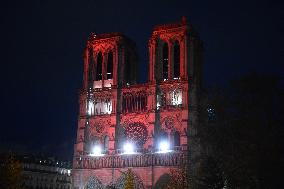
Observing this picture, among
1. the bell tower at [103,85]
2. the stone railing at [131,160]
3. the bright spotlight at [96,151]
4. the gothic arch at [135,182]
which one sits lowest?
the gothic arch at [135,182]

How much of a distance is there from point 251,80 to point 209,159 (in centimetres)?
911

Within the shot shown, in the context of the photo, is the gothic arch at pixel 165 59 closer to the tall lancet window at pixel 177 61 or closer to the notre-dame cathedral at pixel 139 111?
the notre-dame cathedral at pixel 139 111

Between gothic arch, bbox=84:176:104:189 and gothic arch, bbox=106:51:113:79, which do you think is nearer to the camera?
gothic arch, bbox=84:176:104:189

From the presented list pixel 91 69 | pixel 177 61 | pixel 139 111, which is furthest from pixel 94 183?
pixel 177 61

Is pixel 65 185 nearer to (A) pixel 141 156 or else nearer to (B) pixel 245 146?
(A) pixel 141 156

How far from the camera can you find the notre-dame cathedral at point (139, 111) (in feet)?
230

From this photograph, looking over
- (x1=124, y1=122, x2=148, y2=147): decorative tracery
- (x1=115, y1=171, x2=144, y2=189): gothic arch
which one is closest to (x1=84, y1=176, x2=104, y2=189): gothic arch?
(x1=115, y1=171, x2=144, y2=189): gothic arch

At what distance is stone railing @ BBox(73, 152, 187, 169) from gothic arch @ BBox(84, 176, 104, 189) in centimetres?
166

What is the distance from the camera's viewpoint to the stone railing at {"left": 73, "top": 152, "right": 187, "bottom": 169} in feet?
225

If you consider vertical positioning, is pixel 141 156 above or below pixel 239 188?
above

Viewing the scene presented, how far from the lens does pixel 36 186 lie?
99.4 m

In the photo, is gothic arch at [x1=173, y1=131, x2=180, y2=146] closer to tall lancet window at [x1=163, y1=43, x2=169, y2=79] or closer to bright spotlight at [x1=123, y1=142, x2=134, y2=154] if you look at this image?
bright spotlight at [x1=123, y1=142, x2=134, y2=154]

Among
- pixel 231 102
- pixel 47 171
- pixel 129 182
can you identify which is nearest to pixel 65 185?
pixel 47 171

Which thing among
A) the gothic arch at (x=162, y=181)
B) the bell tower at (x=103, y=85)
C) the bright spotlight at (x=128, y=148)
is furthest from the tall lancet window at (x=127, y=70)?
the gothic arch at (x=162, y=181)
